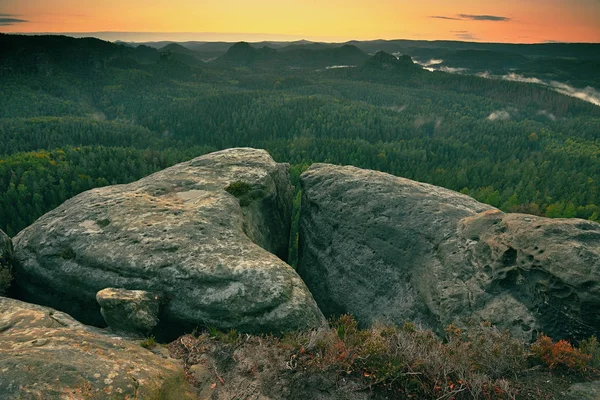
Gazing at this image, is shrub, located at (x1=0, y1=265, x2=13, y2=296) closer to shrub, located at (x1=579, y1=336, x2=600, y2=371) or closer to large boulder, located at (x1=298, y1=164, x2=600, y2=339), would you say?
large boulder, located at (x1=298, y1=164, x2=600, y2=339)

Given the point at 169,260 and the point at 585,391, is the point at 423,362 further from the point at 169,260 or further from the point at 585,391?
the point at 169,260

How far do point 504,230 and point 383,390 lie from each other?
12.9 metres

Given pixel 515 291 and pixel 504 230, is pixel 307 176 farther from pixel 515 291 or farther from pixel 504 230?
pixel 515 291

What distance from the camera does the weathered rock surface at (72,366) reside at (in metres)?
8.88

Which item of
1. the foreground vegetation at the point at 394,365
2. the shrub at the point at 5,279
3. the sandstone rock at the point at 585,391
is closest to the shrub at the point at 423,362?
the foreground vegetation at the point at 394,365

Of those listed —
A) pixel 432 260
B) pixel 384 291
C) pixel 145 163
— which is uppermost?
pixel 432 260

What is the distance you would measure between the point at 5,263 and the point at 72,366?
13.2 meters

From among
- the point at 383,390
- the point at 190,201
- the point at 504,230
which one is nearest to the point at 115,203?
the point at 190,201

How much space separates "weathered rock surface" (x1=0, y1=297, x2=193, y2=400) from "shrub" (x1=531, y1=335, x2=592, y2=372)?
11.6m

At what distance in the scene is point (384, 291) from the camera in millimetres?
22578

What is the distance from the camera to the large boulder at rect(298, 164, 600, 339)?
16.4 metres

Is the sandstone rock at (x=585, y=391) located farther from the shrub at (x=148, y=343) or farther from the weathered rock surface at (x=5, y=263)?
the weathered rock surface at (x=5, y=263)

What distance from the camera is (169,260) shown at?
55.9 feet

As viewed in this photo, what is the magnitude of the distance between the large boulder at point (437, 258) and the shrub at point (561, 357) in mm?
4207
